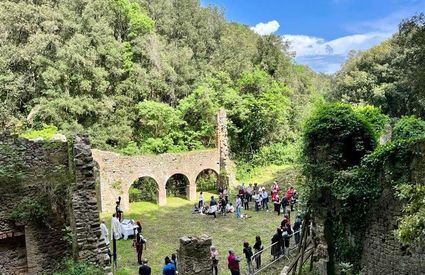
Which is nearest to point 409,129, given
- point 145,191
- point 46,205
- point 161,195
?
point 46,205

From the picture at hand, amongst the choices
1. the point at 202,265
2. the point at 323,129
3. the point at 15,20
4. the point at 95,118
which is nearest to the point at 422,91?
the point at 323,129

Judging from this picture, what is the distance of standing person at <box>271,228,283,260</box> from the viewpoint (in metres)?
13.2

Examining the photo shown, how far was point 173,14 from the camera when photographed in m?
38.5

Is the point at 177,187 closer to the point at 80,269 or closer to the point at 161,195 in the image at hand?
the point at 161,195

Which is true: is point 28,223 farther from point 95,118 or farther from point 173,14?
point 173,14

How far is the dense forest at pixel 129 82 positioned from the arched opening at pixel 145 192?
2.94 m

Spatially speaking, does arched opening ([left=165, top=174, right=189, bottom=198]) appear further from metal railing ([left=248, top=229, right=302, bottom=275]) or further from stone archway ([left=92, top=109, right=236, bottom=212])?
metal railing ([left=248, top=229, right=302, bottom=275])

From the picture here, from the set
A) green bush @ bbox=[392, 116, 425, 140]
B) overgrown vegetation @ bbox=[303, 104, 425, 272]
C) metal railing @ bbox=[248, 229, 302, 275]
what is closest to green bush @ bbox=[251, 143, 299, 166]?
green bush @ bbox=[392, 116, 425, 140]

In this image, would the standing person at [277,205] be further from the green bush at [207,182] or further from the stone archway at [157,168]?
the green bush at [207,182]

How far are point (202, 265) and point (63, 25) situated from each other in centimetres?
2258

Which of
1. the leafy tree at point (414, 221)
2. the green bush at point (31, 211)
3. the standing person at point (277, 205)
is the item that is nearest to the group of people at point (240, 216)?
the standing person at point (277, 205)

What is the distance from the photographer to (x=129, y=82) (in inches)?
1210

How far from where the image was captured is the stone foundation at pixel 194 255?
11094 mm

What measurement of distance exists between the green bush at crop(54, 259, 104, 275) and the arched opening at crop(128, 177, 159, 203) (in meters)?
16.7
